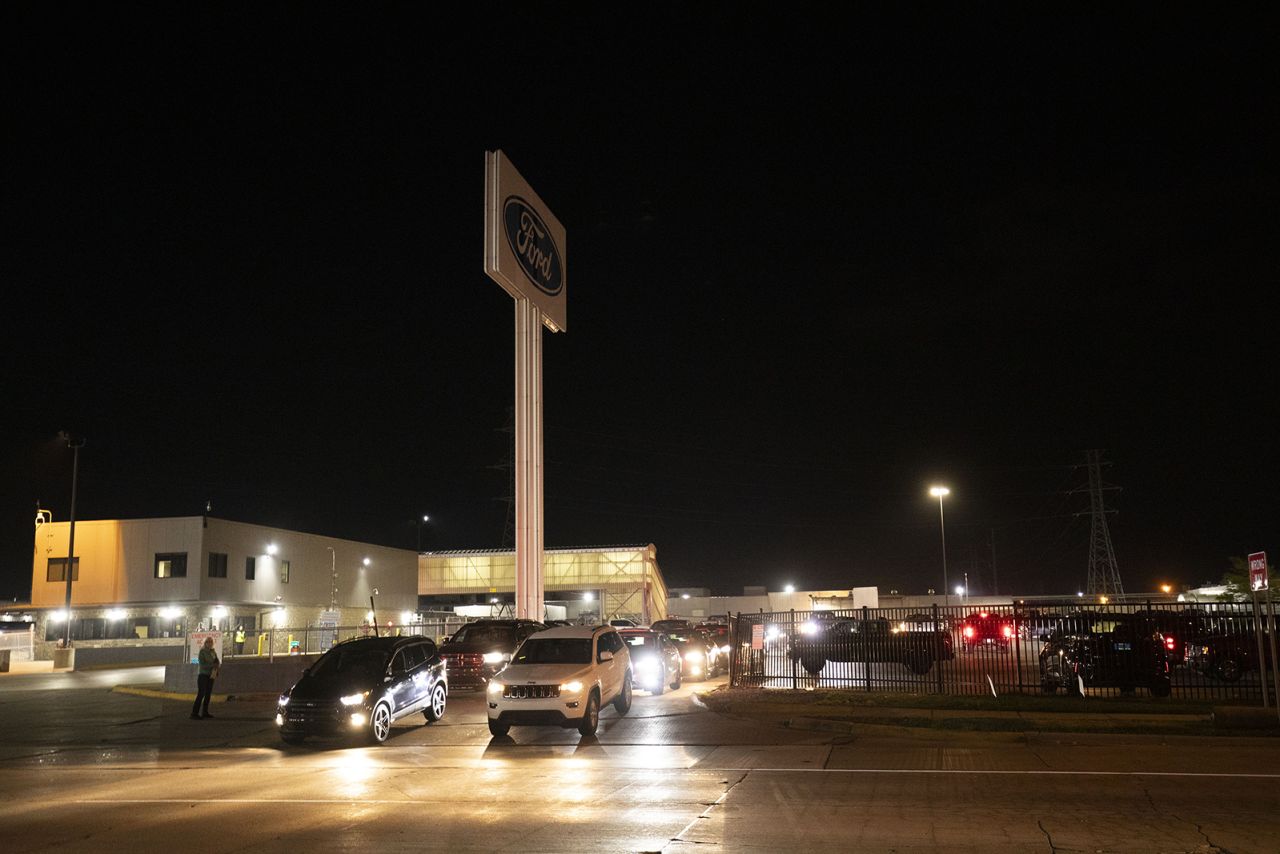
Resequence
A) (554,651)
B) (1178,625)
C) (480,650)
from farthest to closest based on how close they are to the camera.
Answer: (480,650) < (1178,625) < (554,651)

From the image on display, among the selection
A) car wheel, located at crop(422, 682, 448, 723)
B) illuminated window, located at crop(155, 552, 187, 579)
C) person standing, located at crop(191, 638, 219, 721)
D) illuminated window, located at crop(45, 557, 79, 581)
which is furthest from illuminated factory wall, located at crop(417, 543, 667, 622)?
car wheel, located at crop(422, 682, 448, 723)

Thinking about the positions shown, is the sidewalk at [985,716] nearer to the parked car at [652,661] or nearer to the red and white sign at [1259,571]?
the red and white sign at [1259,571]

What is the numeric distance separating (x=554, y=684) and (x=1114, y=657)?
11608 millimetres

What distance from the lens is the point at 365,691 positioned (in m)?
17.6

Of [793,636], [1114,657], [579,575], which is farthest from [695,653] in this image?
[579,575]

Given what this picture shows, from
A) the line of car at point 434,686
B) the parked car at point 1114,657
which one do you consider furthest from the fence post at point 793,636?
the parked car at point 1114,657

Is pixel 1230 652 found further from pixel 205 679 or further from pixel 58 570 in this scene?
pixel 58 570

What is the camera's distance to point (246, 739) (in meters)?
18.7

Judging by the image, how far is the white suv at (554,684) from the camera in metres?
16.6

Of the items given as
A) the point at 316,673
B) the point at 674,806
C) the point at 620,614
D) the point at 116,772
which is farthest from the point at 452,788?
the point at 620,614

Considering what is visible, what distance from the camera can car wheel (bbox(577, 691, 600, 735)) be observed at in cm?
1688

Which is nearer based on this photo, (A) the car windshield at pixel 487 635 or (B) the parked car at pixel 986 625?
(B) the parked car at pixel 986 625

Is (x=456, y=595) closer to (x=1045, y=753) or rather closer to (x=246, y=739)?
(x=246, y=739)

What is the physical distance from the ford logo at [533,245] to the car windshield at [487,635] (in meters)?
15.6
